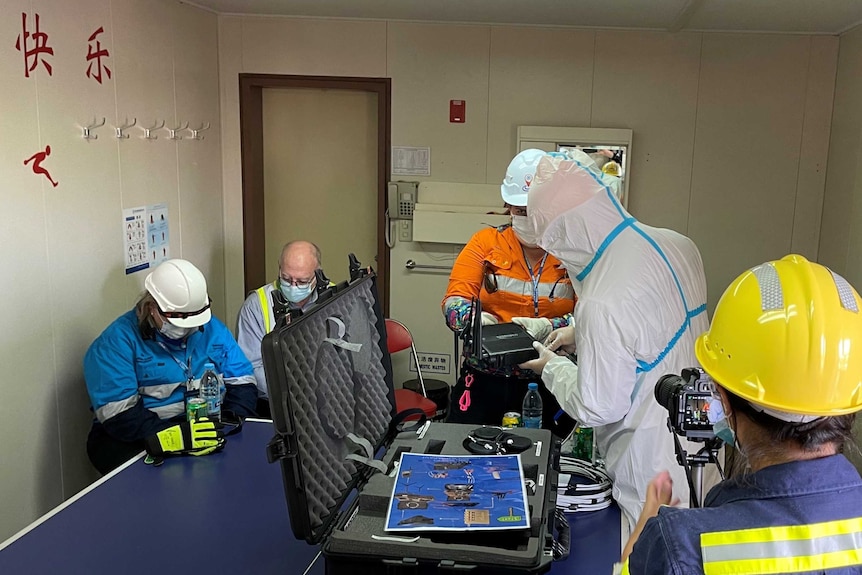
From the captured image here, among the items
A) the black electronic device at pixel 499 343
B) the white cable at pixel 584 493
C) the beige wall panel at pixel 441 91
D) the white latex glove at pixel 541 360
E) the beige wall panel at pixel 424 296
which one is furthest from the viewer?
the beige wall panel at pixel 424 296

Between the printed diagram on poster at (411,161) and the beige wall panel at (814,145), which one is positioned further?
the printed diagram on poster at (411,161)

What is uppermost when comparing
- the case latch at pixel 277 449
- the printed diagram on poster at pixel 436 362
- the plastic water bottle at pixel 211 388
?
the case latch at pixel 277 449

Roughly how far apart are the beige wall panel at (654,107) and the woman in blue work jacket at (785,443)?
331 cm

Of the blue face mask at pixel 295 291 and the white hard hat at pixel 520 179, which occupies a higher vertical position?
the white hard hat at pixel 520 179

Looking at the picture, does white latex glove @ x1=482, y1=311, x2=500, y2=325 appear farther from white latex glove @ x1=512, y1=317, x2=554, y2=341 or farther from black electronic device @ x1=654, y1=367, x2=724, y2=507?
black electronic device @ x1=654, y1=367, x2=724, y2=507

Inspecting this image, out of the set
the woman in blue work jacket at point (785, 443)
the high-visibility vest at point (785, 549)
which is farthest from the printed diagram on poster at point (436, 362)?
the high-visibility vest at point (785, 549)

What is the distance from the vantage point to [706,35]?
13.3 ft

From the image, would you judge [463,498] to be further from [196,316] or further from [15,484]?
[15,484]

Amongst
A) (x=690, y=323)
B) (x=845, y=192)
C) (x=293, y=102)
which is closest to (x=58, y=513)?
(x=690, y=323)

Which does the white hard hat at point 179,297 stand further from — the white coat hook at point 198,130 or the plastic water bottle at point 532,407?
the white coat hook at point 198,130

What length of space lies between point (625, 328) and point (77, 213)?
2265 mm

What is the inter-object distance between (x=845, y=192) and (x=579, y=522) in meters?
2.97

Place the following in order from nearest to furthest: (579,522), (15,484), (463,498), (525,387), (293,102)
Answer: (463,498)
(579,522)
(525,387)
(15,484)
(293,102)

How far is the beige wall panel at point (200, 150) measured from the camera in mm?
3795
